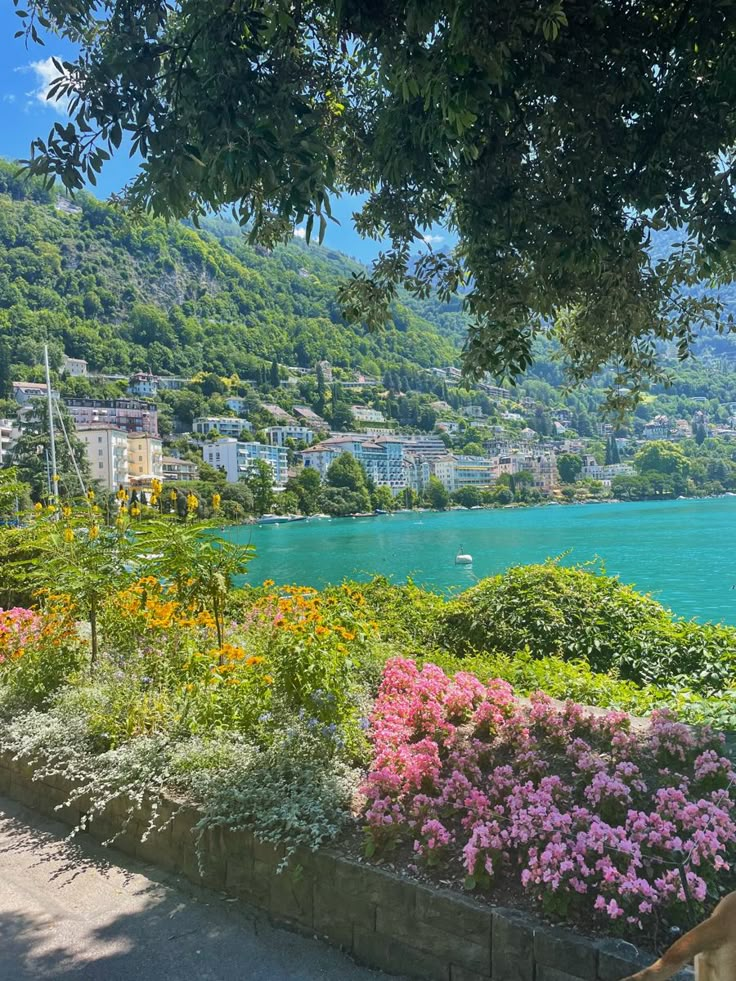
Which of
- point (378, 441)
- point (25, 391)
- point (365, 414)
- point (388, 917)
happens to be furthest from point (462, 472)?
point (388, 917)

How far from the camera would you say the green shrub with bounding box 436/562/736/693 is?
604 cm

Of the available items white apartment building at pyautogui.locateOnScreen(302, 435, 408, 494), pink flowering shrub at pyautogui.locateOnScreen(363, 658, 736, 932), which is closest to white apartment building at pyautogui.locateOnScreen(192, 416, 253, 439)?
white apartment building at pyautogui.locateOnScreen(302, 435, 408, 494)

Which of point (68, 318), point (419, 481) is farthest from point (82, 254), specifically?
point (419, 481)

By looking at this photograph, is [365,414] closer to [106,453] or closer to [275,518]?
[275,518]

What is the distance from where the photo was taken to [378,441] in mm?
118750

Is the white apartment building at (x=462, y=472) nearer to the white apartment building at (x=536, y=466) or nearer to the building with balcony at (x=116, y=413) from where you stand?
the white apartment building at (x=536, y=466)

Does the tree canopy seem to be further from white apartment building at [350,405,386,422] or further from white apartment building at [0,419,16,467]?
white apartment building at [350,405,386,422]

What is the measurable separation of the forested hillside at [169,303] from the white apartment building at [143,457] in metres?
35.4

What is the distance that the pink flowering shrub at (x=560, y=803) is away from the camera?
7.35 feet

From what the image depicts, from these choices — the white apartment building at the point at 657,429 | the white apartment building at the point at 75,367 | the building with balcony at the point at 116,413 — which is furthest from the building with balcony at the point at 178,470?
the white apartment building at the point at 657,429

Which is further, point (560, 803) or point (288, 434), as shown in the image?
point (288, 434)

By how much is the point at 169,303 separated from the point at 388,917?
14647cm

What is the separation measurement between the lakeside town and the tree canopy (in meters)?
75.8

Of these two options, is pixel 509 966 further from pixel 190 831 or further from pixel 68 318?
pixel 68 318
